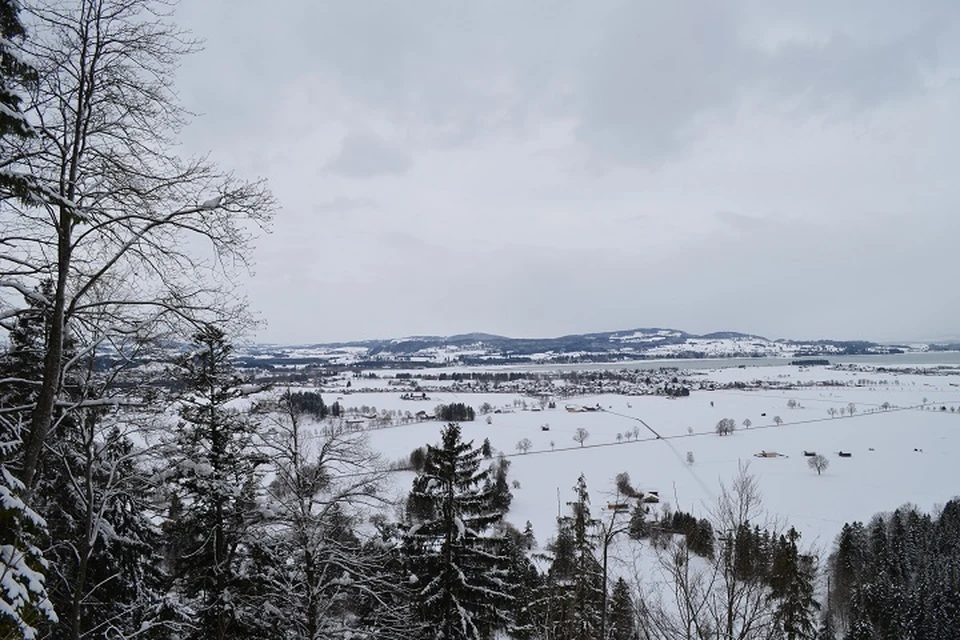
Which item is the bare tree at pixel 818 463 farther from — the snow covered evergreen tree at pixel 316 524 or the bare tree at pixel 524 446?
the snow covered evergreen tree at pixel 316 524

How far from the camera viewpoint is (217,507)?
888cm

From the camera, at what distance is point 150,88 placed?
4.41 m

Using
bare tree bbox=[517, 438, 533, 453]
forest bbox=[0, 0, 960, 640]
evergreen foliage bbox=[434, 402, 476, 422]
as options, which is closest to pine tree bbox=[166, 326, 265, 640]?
forest bbox=[0, 0, 960, 640]

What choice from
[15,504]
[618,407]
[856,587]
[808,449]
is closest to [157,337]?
[15,504]

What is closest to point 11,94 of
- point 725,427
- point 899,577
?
point 899,577

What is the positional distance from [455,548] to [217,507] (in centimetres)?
466

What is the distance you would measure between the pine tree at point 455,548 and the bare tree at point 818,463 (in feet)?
241

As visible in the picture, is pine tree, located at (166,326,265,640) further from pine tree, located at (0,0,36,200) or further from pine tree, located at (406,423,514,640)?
pine tree, located at (0,0,36,200)

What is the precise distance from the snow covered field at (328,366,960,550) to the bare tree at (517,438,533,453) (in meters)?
1.26

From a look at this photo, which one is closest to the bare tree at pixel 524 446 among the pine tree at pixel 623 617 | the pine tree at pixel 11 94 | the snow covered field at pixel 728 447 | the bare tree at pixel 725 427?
the snow covered field at pixel 728 447

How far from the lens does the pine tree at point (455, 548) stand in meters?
10.6

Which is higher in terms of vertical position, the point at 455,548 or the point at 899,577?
the point at 455,548

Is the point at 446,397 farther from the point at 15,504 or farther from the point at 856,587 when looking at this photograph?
the point at 15,504

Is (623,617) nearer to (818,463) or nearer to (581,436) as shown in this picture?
(818,463)
